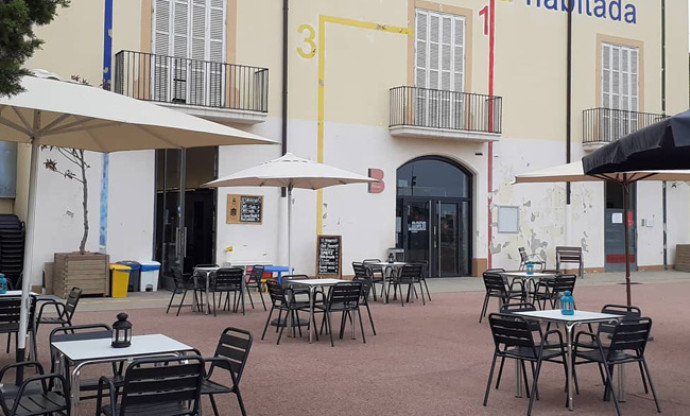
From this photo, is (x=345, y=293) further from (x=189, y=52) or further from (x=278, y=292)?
(x=189, y=52)

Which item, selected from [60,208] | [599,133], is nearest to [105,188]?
[60,208]

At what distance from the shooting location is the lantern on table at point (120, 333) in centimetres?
466

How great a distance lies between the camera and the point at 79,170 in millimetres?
14266

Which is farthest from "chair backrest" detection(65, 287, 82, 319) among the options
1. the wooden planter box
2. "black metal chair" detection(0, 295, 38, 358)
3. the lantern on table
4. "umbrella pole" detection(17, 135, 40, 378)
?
the wooden planter box

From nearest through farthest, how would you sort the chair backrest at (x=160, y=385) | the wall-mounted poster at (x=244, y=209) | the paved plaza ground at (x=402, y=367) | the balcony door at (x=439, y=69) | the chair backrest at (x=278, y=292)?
1. the chair backrest at (x=160, y=385)
2. the paved plaza ground at (x=402, y=367)
3. the chair backrest at (x=278, y=292)
4. the wall-mounted poster at (x=244, y=209)
5. the balcony door at (x=439, y=69)

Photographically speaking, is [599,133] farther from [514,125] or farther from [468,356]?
[468,356]

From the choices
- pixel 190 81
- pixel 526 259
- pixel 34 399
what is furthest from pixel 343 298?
pixel 526 259

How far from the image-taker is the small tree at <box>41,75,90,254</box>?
45.2 ft

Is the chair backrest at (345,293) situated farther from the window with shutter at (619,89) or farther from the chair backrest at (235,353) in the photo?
the window with shutter at (619,89)

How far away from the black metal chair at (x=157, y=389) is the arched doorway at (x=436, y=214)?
14049mm

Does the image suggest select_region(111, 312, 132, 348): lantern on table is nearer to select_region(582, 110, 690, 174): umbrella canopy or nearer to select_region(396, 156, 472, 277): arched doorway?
select_region(582, 110, 690, 174): umbrella canopy

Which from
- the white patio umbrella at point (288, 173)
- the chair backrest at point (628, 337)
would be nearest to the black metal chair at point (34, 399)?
the chair backrest at point (628, 337)

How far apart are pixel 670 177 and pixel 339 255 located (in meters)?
8.02

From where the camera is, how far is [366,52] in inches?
687
